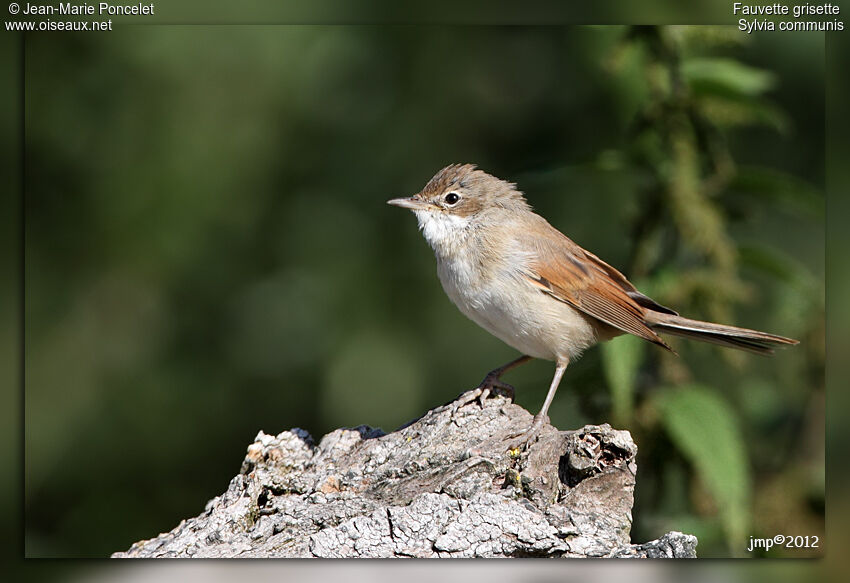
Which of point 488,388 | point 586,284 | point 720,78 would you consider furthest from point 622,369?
point 720,78

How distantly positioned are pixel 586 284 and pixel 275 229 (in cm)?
240

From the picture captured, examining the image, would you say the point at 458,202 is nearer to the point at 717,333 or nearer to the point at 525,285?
the point at 525,285

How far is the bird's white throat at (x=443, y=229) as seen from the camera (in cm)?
454

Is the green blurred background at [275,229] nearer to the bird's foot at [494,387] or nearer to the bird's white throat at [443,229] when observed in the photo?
the bird's white throat at [443,229]

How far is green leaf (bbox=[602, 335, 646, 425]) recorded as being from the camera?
14.0 ft

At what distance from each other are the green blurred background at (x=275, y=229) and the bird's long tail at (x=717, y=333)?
0.62 meters

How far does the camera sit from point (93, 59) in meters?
5.83

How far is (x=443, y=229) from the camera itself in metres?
4.61

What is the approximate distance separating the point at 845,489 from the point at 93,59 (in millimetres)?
4701

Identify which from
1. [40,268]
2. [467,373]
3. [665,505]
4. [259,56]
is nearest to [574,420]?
[665,505]

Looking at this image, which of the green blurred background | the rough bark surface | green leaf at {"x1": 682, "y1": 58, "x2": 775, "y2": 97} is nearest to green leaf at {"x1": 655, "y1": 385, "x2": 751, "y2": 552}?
the rough bark surface

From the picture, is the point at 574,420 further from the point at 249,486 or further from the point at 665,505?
the point at 249,486

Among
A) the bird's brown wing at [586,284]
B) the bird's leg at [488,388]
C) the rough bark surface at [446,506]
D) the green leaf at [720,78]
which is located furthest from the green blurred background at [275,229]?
the rough bark surface at [446,506]

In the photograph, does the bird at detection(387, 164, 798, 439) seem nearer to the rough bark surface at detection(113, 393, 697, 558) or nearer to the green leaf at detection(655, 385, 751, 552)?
the green leaf at detection(655, 385, 751, 552)
